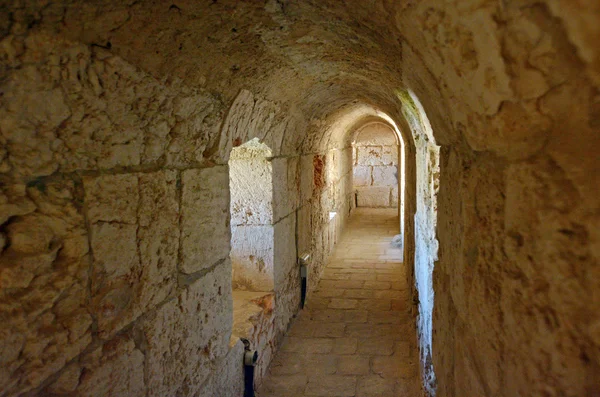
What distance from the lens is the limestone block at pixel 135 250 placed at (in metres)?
1.63

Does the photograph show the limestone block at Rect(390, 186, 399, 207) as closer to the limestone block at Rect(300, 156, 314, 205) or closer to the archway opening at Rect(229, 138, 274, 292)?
the limestone block at Rect(300, 156, 314, 205)

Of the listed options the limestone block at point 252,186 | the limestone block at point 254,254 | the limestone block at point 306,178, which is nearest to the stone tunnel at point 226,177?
the limestone block at point 252,186

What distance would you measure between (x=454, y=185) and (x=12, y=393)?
1539 millimetres

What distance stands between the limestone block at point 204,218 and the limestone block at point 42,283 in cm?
75

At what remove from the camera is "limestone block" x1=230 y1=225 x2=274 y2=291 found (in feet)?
13.2

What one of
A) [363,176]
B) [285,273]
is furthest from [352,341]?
[363,176]

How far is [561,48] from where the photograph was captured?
27.1 inches

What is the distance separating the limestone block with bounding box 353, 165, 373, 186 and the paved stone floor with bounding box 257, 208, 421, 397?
6.33 meters

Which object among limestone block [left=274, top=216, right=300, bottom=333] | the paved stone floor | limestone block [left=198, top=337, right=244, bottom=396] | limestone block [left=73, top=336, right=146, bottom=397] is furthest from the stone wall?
limestone block [left=73, top=336, right=146, bottom=397]

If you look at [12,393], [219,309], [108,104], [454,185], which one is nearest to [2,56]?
[108,104]

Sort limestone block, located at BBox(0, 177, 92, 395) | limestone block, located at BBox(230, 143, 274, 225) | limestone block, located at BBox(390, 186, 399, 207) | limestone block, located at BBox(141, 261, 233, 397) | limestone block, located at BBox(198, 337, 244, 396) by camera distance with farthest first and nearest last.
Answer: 1. limestone block, located at BBox(390, 186, 399, 207)
2. limestone block, located at BBox(230, 143, 274, 225)
3. limestone block, located at BBox(198, 337, 244, 396)
4. limestone block, located at BBox(141, 261, 233, 397)
5. limestone block, located at BBox(0, 177, 92, 395)

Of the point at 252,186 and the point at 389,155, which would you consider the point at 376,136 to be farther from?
the point at 252,186

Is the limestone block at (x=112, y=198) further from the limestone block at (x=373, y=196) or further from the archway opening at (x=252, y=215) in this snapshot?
the limestone block at (x=373, y=196)

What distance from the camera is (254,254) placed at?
4.05m
